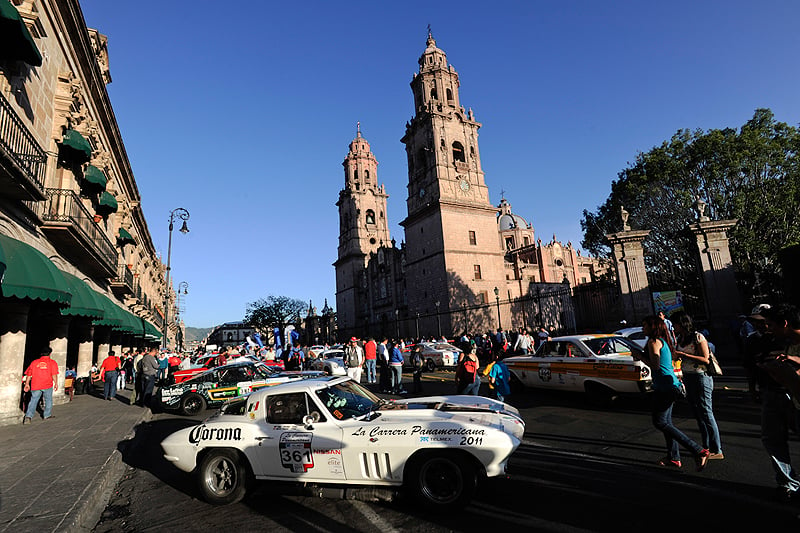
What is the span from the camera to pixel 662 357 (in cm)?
506

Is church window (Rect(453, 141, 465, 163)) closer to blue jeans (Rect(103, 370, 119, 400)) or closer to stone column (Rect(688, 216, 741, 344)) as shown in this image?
stone column (Rect(688, 216, 741, 344))

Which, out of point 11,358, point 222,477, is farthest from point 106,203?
point 222,477

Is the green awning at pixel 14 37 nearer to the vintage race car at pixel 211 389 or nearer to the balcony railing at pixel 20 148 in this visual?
the balcony railing at pixel 20 148

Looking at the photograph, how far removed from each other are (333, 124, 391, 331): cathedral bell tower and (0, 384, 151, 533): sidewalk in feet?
153

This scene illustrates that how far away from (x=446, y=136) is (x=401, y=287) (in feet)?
61.4

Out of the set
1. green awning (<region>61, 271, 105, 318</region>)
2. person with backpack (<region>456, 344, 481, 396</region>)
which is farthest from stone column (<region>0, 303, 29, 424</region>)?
person with backpack (<region>456, 344, 481, 396</region>)

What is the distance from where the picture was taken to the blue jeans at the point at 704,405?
5.07m

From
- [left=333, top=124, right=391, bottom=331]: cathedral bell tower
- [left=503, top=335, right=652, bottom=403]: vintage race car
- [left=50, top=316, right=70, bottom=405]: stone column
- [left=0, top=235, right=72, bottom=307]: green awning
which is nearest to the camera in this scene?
[left=0, top=235, right=72, bottom=307]: green awning

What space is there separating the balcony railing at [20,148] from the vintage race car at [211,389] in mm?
5908

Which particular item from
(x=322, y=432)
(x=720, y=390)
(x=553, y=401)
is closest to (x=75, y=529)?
A: (x=322, y=432)

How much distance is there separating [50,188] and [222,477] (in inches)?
436

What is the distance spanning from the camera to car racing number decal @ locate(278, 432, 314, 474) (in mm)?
4555

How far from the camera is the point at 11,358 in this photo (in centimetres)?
973

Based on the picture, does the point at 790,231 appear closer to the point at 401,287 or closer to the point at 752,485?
the point at 752,485
